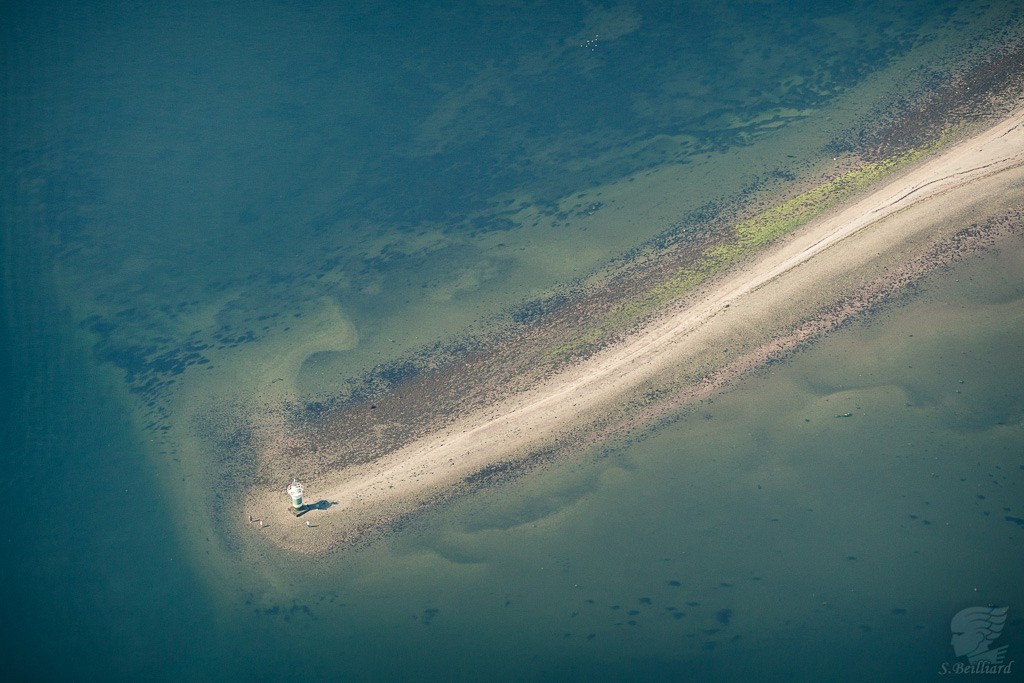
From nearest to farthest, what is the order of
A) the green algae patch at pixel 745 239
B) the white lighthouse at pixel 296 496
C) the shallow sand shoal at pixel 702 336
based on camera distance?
the white lighthouse at pixel 296 496
the shallow sand shoal at pixel 702 336
the green algae patch at pixel 745 239

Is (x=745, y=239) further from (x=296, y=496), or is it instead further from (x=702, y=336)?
(x=296, y=496)

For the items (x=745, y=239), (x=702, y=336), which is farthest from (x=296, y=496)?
(x=745, y=239)

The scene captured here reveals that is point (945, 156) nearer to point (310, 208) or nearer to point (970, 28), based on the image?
point (970, 28)

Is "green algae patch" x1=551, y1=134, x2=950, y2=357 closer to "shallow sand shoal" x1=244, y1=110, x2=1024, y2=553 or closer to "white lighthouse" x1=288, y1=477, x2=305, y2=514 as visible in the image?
"shallow sand shoal" x1=244, y1=110, x2=1024, y2=553

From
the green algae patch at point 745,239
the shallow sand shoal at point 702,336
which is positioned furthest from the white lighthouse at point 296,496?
the green algae patch at point 745,239

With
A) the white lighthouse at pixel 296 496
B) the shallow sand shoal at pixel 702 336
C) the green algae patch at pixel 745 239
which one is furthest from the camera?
the green algae patch at pixel 745 239

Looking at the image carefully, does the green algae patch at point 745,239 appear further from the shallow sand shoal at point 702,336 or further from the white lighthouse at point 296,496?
the white lighthouse at point 296,496

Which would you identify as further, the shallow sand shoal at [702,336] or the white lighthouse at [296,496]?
the shallow sand shoal at [702,336]
